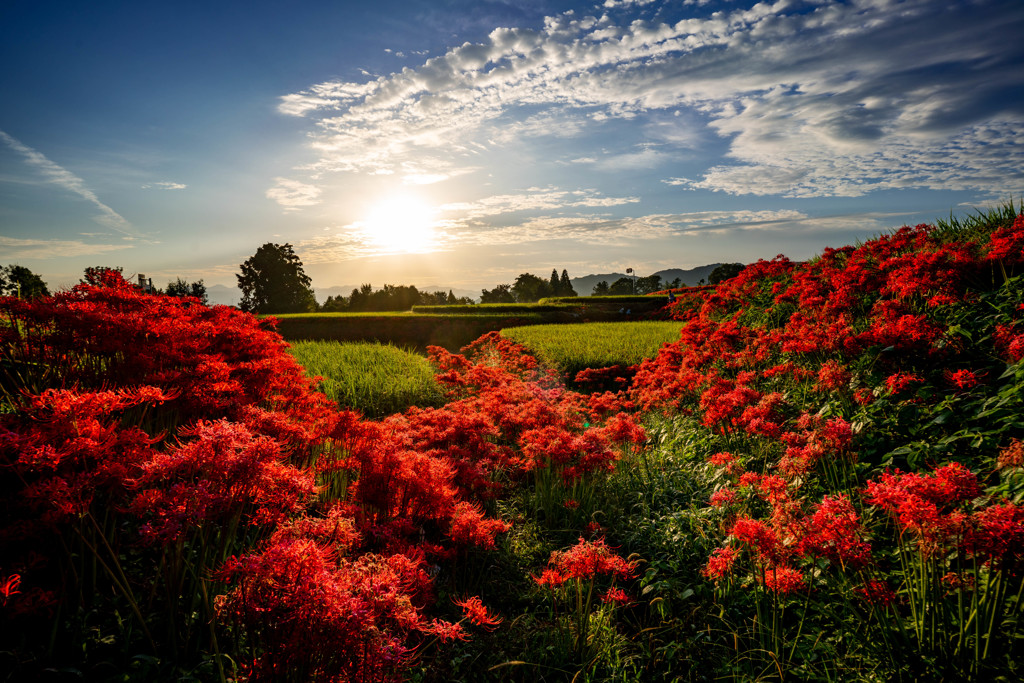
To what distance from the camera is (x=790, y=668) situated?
8.68ft

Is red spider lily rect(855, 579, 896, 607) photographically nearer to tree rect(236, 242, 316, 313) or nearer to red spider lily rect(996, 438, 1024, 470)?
red spider lily rect(996, 438, 1024, 470)

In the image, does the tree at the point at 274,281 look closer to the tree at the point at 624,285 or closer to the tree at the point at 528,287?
the tree at the point at 528,287

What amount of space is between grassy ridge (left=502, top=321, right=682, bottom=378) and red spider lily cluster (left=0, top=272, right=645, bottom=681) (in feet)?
17.3

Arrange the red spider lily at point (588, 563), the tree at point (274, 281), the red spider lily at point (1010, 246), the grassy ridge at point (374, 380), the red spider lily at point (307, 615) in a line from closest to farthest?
the red spider lily at point (307, 615)
the red spider lily at point (588, 563)
the red spider lily at point (1010, 246)
the grassy ridge at point (374, 380)
the tree at point (274, 281)

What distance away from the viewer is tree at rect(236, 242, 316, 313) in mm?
52469

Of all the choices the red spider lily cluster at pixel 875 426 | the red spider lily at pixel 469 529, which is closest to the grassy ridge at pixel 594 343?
the red spider lily cluster at pixel 875 426

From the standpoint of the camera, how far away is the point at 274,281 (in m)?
52.6

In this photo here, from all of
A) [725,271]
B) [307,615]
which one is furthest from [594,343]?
[725,271]

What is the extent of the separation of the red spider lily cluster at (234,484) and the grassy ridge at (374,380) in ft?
10.9

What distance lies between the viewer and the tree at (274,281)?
52469mm

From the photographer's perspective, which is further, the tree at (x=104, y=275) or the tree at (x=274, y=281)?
the tree at (x=274, y=281)

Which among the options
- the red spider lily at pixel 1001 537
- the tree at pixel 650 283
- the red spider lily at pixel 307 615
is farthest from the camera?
the tree at pixel 650 283

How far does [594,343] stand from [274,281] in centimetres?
4968

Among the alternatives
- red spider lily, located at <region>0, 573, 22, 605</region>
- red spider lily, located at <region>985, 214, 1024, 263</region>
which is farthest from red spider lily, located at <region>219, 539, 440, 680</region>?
red spider lily, located at <region>985, 214, 1024, 263</region>
